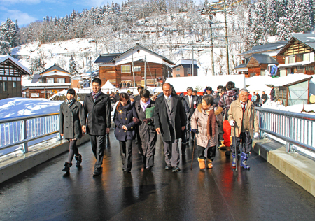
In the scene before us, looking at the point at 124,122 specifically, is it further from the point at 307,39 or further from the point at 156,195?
the point at 307,39

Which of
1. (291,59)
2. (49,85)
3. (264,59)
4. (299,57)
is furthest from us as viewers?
(49,85)

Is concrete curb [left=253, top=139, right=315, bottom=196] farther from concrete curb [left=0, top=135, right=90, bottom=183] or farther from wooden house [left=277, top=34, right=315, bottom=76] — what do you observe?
wooden house [left=277, top=34, right=315, bottom=76]

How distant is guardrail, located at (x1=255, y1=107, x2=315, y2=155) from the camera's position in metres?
6.01

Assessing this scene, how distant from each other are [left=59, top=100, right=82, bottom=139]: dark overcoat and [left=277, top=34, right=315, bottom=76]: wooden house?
40.3 meters

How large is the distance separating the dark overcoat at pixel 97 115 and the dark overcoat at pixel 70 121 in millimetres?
313

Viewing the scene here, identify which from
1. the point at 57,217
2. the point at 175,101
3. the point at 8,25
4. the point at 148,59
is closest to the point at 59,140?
the point at 175,101

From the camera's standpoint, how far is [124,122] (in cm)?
657

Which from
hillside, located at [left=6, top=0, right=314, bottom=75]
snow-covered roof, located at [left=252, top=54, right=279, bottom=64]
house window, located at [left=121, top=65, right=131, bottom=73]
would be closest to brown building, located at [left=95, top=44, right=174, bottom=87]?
house window, located at [left=121, top=65, right=131, bottom=73]

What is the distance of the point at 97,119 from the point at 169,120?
5.30 feet

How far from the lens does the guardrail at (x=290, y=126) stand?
6012 mm

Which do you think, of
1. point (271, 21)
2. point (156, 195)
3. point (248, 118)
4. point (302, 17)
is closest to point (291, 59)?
point (248, 118)

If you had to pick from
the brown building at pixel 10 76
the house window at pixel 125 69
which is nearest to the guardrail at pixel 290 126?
the brown building at pixel 10 76

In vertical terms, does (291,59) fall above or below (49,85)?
above

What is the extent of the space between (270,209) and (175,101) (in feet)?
10.4
